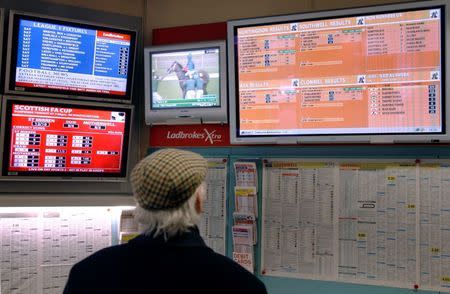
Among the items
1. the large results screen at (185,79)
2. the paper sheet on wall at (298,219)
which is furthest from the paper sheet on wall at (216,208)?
the large results screen at (185,79)

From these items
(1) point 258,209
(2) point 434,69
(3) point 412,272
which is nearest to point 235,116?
(1) point 258,209

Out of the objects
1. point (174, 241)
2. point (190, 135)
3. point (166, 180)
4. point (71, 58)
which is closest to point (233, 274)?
point (174, 241)

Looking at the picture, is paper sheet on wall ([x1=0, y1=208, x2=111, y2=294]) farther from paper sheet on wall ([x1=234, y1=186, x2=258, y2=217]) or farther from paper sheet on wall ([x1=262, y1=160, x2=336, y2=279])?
paper sheet on wall ([x1=262, y1=160, x2=336, y2=279])

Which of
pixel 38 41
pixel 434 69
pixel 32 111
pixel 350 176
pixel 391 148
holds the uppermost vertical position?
pixel 38 41

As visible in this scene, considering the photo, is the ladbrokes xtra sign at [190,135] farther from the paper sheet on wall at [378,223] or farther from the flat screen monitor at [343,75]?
the paper sheet on wall at [378,223]

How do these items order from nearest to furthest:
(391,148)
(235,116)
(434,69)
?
(434,69) < (391,148) < (235,116)

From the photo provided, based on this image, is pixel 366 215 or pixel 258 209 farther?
pixel 258 209

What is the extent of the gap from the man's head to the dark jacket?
1.6 inches

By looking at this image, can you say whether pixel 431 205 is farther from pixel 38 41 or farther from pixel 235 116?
pixel 38 41

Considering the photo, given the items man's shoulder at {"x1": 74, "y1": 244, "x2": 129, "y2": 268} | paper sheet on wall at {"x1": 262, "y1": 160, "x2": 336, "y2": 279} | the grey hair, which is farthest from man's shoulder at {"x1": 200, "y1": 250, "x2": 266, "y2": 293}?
paper sheet on wall at {"x1": 262, "y1": 160, "x2": 336, "y2": 279}

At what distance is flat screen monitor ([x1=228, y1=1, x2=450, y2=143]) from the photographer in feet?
6.47

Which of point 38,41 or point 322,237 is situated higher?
point 38,41

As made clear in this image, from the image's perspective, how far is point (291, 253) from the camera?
2254 millimetres

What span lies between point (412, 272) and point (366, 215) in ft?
1.03
